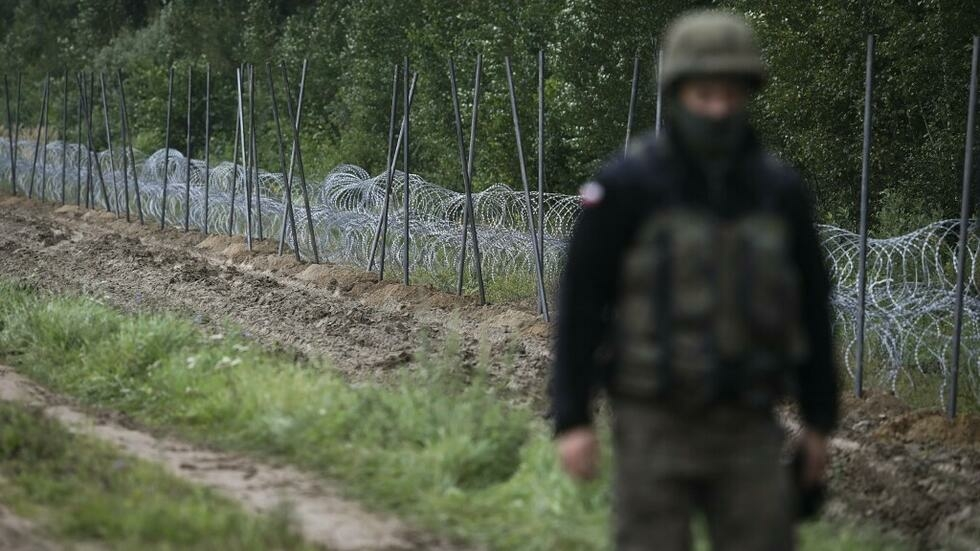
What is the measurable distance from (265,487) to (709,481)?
368 centimetres

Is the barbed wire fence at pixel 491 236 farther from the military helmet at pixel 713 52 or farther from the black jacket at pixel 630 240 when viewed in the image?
the military helmet at pixel 713 52

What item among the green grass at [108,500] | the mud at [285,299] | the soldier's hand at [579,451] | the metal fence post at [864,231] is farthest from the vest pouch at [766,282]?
the metal fence post at [864,231]

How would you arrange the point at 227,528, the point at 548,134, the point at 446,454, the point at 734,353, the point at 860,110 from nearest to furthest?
the point at 734,353 → the point at 227,528 → the point at 446,454 → the point at 860,110 → the point at 548,134

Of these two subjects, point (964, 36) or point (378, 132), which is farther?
point (378, 132)

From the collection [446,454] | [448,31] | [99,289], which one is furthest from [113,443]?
[448,31]

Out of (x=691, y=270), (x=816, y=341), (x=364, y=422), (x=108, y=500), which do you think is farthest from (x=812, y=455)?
(x=364, y=422)

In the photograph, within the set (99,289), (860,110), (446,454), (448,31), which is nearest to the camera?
(446,454)

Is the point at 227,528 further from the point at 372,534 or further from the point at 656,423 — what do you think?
the point at 656,423

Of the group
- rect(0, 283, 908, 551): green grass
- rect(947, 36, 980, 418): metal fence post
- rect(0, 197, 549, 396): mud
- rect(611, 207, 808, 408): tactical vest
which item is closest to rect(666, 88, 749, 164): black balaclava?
rect(611, 207, 808, 408): tactical vest

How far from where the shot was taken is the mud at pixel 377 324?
838 cm

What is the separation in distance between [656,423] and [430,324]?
34.9ft

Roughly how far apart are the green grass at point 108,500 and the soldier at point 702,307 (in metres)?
2.28

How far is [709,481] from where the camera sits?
3.64 metres

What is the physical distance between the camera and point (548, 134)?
2434 cm
